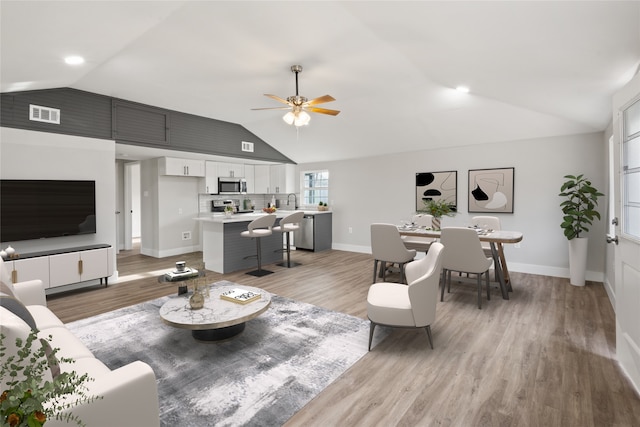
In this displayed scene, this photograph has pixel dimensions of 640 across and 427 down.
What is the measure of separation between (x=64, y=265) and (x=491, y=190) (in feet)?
21.6

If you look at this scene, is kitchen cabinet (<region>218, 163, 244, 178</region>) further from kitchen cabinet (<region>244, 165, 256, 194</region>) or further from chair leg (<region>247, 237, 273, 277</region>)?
chair leg (<region>247, 237, 273, 277</region>)

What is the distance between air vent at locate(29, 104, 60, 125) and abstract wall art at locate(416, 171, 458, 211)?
19.6ft

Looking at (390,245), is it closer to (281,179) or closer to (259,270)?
(259,270)

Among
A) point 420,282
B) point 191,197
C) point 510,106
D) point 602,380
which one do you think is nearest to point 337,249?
point 191,197

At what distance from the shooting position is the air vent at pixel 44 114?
4012mm

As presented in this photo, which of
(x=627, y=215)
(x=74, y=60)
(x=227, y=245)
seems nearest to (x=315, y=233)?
(x=227, y=245)

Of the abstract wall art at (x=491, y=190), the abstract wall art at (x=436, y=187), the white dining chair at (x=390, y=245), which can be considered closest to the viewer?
the white dining chair at (x=390, y=245)

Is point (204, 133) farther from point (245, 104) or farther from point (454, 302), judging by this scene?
point (454, 302)

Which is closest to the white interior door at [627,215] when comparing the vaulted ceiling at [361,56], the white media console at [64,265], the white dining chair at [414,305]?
the vaulted ceiling at [361,56]

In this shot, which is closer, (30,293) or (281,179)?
(30,293)

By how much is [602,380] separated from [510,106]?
3736mm

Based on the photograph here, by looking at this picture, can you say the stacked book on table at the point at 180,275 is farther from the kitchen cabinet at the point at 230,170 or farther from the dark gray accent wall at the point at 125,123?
the kitchen cabinet at the point at 230,170

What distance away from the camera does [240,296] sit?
9.67ft

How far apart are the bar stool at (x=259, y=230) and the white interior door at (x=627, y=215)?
4.18 m
